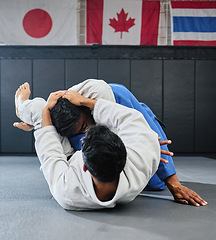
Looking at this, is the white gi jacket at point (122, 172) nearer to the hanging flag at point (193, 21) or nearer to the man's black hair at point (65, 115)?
the man's black hair at point (65, 115)

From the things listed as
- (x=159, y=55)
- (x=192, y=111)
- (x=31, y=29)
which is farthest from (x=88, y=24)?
(x=192, y=111)

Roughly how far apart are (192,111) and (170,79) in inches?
29.6

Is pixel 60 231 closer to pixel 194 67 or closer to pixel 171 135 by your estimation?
pixel 171 135

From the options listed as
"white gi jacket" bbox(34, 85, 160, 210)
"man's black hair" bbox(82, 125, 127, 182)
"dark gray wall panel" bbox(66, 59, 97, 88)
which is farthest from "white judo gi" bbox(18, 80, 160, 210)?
"dark gray wall panel" bbox(66, 59, 97, 88)

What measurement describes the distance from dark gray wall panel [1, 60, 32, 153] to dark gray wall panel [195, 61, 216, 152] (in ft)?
10.5

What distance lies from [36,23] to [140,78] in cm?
217

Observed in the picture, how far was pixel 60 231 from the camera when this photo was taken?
1165mm

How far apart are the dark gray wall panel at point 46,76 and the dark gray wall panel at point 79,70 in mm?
115

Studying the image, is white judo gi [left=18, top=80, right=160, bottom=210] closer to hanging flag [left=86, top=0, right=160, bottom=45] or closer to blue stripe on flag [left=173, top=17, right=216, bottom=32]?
hanging flag [left=86, top=0, right=160, bottom=45]

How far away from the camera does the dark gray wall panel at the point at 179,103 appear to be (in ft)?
17.8

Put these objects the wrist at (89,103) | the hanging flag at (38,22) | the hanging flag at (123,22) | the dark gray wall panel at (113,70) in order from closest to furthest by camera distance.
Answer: the wrist at (89,103), the hanging flag at (38,22), the hanging flag at (123,22), the dark gray wall panel at (113,70)

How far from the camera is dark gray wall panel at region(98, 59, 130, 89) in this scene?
535 cm

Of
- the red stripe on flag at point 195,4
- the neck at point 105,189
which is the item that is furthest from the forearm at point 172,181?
the red stripe on flag at point 195,4

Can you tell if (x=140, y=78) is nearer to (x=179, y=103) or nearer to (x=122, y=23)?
(x=179, y=103)
